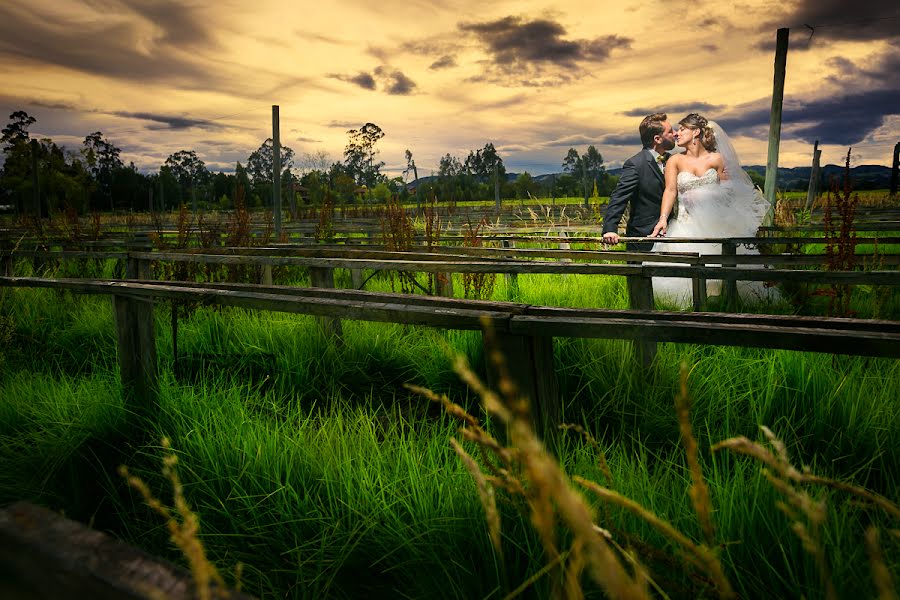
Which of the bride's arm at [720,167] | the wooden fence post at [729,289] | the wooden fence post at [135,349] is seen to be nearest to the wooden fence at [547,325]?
the wooden fence post at [135,349]

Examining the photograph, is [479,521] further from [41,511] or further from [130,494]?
[130,494]

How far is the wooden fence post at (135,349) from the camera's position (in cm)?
296

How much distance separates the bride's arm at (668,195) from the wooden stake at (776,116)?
75.2 inches

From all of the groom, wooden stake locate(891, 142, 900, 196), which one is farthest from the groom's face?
wooden stake locate(891, 142, 900, 196)

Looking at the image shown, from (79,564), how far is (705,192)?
848 cm

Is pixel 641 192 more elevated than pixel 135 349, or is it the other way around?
pixel 641 192

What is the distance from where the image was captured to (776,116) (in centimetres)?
956

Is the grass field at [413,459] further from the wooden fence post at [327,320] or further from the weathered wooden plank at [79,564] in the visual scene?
the weathered wooden plank at [79,564]

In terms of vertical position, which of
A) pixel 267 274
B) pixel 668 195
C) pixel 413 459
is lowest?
pixel 413 459

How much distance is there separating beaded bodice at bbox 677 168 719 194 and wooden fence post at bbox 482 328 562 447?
686 cm

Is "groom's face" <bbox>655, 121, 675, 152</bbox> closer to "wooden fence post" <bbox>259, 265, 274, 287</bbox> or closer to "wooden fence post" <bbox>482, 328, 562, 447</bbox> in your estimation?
"wooden fence post" <bbox>259, 265, 274, 287</bbox>

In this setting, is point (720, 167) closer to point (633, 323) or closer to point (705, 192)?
point (705, 192)

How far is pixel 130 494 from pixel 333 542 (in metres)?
1.02

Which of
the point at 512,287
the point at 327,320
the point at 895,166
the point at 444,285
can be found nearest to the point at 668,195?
the point at 512,287
